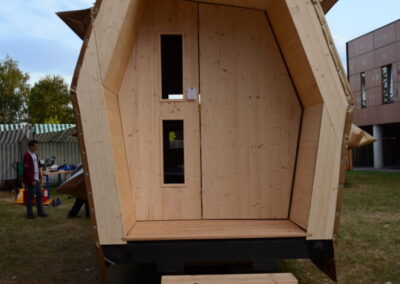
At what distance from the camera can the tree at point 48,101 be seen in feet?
117

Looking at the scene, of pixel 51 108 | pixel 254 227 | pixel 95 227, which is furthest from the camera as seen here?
pixel 51 108

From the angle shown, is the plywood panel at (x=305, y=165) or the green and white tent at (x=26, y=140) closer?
the plywood panel at (x=305, y=165)

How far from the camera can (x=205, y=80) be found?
5578mm

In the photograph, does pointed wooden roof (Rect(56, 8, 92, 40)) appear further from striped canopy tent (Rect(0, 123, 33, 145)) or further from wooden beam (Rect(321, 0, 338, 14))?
striped canopy tent (Rect(0, 123, 33, 145))

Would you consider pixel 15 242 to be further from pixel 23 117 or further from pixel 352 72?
pixel 23 117

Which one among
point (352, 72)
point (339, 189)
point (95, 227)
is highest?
point (352, 72)

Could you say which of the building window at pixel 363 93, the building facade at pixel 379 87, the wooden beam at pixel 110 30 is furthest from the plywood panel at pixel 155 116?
the building window at pixel 363 93

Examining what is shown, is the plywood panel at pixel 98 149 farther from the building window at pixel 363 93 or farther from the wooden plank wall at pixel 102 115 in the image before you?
Answer: the building window at pixel 363 93

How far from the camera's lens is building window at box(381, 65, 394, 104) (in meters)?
25.8

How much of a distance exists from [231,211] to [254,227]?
664 mm

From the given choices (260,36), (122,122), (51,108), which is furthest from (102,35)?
(51,108)

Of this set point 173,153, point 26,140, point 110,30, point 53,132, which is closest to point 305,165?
point 173,153

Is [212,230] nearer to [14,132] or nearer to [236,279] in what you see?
[236,279]

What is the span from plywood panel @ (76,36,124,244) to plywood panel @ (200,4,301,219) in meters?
1.58
